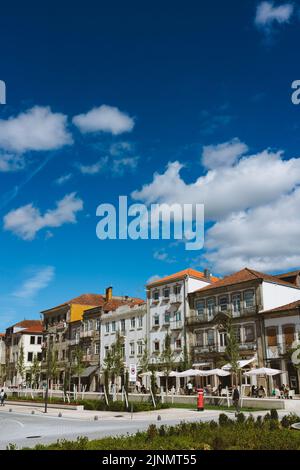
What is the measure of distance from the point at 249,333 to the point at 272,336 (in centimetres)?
270

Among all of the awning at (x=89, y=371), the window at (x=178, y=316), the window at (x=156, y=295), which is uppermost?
the window at (x=156, y=295)

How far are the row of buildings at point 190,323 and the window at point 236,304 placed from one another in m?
0.10

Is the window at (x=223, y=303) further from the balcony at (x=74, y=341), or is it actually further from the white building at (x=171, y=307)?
the balcony at (x=74, y=341)

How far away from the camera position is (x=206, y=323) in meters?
53.1

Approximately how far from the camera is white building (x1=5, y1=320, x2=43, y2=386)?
3415 inches

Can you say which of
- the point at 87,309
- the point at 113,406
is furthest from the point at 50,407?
the point at 87,309

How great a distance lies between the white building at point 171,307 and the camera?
5631 centimetres

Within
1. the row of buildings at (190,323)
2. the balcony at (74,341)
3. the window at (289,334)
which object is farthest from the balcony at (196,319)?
the balcony at (74,341)

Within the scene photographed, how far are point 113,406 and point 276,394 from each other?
13254 mm

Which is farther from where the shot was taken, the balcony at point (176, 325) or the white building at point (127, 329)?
the white building at point (127, 329)

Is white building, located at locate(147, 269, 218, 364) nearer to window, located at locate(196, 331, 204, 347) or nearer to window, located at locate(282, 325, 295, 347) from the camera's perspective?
window, located at locate(196, 331, 204, 347)

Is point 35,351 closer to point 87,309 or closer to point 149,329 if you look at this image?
point 87,309

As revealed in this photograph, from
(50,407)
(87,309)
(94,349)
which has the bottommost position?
(50,407)
